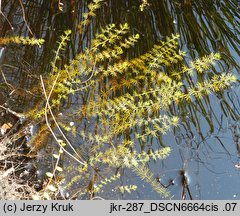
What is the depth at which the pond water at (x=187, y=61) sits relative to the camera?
3.08 m

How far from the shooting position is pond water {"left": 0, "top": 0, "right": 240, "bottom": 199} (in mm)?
3078

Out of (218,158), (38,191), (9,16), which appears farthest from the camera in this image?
(9,16)

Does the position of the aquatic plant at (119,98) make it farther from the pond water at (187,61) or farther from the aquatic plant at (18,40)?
the aquatic plant at (18,40)

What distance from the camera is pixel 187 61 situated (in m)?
3.46

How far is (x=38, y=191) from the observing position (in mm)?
2920

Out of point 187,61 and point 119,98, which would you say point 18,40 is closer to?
point 119,98

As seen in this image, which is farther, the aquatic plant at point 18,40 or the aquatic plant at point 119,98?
the aquatic plant at point 18,40

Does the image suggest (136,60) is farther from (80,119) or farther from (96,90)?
(80,119)

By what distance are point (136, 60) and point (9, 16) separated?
36.9 inches

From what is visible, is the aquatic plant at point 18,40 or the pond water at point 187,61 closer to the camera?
the pond water at point 187,61

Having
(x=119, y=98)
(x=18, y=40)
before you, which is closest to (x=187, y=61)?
(x=119, y=98)

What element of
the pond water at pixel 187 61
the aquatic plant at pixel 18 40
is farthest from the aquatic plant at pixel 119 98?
the aquatic plant at pixel 18 40

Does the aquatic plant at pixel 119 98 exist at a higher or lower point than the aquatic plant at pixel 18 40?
lower

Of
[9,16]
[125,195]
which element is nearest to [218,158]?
[125,195]
